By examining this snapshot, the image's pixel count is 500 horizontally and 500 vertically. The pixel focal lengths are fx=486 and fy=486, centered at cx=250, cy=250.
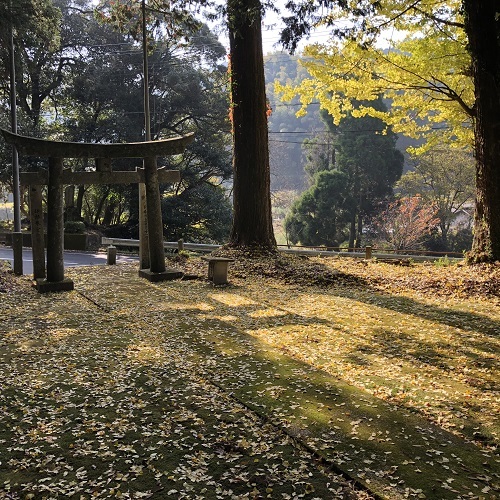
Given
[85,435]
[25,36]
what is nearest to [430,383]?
[85,435]

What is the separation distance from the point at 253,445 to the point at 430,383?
1.86 m

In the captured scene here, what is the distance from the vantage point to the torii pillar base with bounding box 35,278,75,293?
8.43 meters

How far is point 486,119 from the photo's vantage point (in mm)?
8461

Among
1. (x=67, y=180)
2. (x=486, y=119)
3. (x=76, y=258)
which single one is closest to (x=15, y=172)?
(x=76, y=258)

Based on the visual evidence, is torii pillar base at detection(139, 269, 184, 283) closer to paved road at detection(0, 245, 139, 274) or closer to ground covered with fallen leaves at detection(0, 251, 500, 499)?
ground covered with fallen leaves at detection(0, 251, 500, 499)

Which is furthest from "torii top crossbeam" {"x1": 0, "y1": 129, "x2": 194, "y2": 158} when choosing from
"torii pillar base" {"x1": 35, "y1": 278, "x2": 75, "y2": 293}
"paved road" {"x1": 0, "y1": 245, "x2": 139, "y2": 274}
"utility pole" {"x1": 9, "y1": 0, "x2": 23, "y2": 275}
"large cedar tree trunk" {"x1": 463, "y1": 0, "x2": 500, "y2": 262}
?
"paved road" {"x1": 0, "y1": 245, "x2": 139, "y2": 274}

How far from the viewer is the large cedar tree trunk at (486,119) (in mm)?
8102

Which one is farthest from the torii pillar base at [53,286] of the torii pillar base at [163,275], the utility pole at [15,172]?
the utility pole at [15,172]

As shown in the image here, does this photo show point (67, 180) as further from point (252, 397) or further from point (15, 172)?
point (15, 172)

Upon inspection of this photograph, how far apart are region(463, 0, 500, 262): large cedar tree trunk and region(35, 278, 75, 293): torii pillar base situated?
7300 mm

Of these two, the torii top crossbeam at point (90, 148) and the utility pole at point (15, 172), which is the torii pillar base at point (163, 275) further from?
the utility pole at point (15, 172)

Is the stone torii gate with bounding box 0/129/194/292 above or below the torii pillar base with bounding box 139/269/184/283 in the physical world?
above

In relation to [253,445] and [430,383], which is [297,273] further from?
[253,445]

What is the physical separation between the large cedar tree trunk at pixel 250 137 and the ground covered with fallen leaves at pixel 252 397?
3.43 metres
